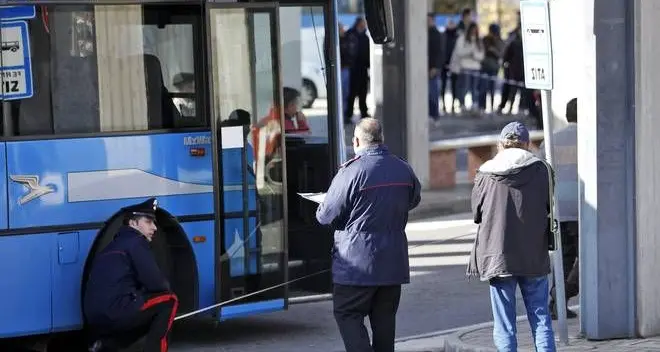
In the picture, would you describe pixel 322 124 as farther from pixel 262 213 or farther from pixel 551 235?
pixel 551 235

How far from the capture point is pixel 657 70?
9734 millimetres

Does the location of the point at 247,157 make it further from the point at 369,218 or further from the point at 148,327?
the point at 369,218

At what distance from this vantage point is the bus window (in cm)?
920

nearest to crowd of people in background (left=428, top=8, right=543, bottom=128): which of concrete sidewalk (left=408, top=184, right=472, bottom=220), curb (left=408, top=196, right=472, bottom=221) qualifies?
concrete sidewalk (left=408, top=184, right=472, bottom=220)

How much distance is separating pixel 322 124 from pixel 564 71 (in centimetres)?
462

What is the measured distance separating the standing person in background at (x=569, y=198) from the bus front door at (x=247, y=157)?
2131 mm

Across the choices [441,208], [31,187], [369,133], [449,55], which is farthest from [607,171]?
[449,55]

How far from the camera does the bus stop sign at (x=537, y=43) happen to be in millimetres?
9422

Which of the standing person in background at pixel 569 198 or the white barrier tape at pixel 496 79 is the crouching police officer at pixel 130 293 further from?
the white barrier tape at pixel 496 79

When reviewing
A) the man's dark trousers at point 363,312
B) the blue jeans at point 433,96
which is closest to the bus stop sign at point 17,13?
the man's dark trousers at point 363,312

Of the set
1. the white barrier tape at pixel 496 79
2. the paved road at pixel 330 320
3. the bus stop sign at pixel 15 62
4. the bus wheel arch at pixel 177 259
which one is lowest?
the paved road at pixel 330 320

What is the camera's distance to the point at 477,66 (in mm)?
31328

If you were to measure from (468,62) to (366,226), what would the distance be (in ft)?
76.7

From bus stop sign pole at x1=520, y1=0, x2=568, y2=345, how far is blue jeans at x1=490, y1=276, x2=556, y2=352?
97 centimetres
